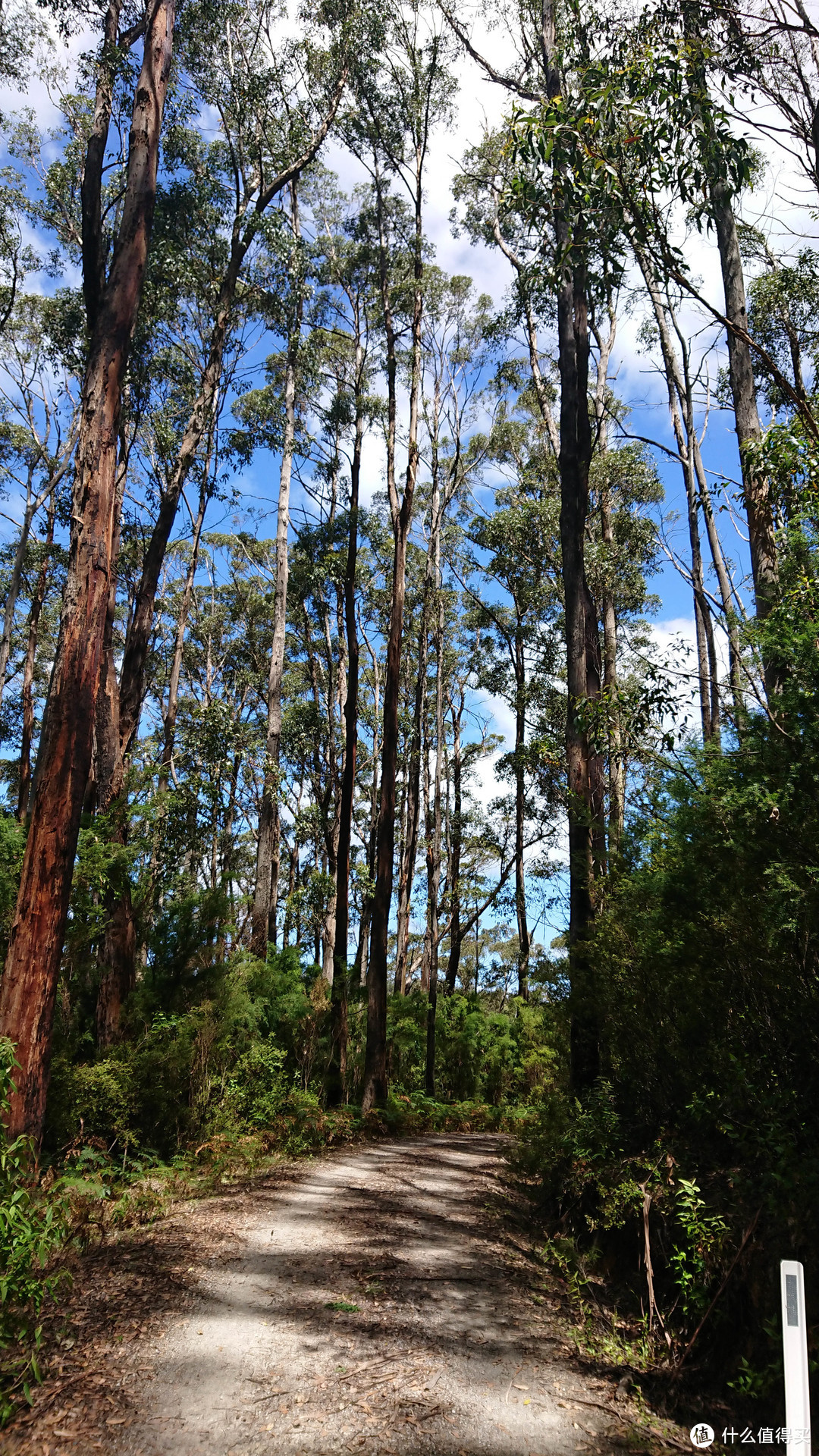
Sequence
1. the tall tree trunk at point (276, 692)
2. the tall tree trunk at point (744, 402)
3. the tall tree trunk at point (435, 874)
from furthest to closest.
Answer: the tall tree trunk at point (435, 874)
the tall tree trunk at point (276, 692)
the tall tree trunk at point (744, 402)

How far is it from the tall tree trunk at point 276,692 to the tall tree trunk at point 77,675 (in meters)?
7.87

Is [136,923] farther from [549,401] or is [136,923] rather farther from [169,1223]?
[549,401]

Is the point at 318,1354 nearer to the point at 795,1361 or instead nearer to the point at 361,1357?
the point at 361,1357

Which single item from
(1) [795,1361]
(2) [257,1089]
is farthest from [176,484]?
(1) [795,1361]

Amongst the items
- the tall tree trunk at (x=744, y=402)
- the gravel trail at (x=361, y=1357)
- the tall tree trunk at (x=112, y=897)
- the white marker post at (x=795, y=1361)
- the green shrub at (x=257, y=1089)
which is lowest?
the gravel trail at (x=361, y=1357)

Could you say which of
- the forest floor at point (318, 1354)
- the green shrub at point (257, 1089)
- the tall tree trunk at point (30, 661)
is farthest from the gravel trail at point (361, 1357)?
the tall tree trunk at point (30, 661)

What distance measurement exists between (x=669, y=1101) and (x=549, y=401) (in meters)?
13.0

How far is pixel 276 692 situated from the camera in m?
14.8

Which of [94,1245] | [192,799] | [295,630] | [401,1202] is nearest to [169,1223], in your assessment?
[94,1245]

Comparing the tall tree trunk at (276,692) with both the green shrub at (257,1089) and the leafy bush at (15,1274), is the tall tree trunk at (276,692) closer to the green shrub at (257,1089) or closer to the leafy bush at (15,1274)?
the green shrub at (257,1089)

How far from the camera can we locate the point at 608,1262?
4.48m

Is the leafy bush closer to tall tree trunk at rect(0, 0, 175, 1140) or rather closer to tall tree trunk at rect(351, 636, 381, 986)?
tall tree trunk at rect(0, 0, 175, 1140)

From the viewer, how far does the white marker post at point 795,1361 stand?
178cm

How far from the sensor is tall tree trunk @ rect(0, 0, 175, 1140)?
15.9 ft
